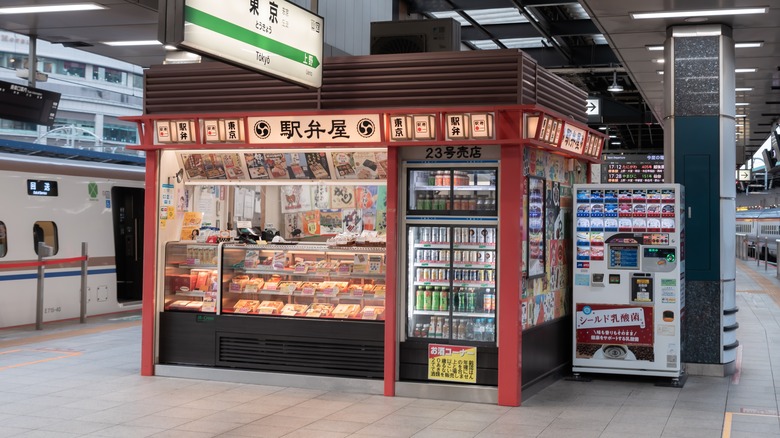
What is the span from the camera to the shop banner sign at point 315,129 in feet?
27.7

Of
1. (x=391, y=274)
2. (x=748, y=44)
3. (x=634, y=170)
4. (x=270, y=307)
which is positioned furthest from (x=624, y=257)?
(x=634, y=170)

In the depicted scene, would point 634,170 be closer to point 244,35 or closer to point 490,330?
point 490,330

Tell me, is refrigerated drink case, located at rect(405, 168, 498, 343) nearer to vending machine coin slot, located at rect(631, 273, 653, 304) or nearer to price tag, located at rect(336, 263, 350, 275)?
price tag, located at rect(336, 263, 350, 275)

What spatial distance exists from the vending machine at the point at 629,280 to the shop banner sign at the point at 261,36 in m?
3.86

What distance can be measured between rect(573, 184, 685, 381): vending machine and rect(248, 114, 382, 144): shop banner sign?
2601mm

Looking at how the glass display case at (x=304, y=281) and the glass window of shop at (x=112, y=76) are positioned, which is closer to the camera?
the glass display case at (x=304, y=281)

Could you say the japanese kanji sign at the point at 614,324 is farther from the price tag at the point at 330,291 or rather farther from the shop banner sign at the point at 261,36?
the shop banner sign at the point at 261,36

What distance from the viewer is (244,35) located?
19.4ft

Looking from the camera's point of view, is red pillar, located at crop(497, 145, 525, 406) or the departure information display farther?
the departure information display

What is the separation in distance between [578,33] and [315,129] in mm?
9073

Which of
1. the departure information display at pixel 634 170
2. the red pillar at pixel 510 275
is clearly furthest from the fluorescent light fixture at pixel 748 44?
the departure information display at pixel 634 170

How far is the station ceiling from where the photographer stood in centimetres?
940

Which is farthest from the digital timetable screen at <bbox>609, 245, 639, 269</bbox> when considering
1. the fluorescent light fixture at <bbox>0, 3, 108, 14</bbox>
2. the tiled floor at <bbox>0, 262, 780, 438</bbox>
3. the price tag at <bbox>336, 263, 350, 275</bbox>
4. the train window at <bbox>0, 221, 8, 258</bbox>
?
the train window at <bbox>0, 221, 8, 258</bbox>

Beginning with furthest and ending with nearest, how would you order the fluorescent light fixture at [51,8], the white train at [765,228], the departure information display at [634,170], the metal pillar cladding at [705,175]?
the white train at [765,228], the departure information display at [634,170], the fluorescent light fixture at [51,8], the metal pillar cladding at [705,175]
